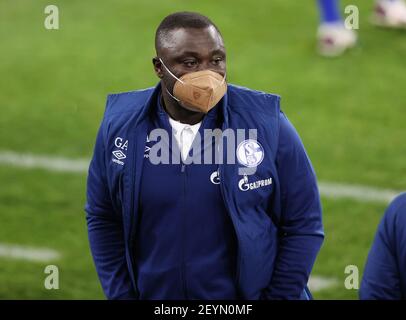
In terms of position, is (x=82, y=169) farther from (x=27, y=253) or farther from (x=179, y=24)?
(x=179, y=24)

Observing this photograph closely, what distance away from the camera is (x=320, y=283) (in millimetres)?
5926

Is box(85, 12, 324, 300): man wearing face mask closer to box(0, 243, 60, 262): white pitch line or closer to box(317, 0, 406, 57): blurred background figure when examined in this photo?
box(0, 243, 60, 262): white pitch line

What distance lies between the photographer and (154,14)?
955cm

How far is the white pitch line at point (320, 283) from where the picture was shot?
5879mm

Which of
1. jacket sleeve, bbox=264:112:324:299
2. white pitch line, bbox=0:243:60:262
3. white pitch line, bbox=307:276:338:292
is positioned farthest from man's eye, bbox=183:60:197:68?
white pitch line, bbox=0:243:60:262

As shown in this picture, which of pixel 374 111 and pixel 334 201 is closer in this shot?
pixel 334 201

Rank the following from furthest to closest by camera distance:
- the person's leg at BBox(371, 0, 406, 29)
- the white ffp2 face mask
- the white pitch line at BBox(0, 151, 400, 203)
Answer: the person's leg at BBox(371, 0, 406, 29)
the white pitch line at BBox(0, 151, 400, 203)
the white ffp2 face mask

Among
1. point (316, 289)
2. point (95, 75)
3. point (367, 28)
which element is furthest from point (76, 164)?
point (367, 28)

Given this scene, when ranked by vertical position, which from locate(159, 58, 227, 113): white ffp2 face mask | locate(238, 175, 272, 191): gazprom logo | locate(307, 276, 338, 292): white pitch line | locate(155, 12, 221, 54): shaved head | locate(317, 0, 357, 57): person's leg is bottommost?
locate(307, 276, 338, 292): white pitch line

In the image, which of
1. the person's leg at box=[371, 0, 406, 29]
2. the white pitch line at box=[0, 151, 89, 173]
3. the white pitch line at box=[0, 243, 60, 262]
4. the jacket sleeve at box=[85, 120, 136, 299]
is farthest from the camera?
the person's leg at box=[371, 0, 406, 29]

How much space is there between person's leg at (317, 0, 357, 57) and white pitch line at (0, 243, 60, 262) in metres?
3.30

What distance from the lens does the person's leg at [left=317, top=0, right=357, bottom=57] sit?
338 inches

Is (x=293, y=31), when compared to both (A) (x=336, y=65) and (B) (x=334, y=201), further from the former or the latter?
(B) (x=334, y=201)

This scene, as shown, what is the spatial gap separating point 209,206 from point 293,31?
584 cm
